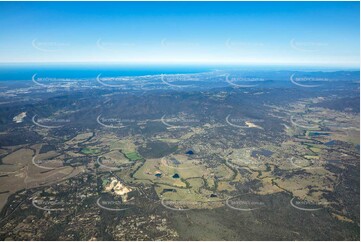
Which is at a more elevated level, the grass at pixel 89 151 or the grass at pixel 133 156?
the grass at pixel 89 151

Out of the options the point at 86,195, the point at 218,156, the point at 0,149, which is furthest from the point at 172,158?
the point at 0,149

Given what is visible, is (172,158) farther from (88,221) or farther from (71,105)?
(71,105)

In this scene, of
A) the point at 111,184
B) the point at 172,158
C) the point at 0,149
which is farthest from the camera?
the point at 0,149

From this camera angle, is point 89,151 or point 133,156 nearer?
point 133,156

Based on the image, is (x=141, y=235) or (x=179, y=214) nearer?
(x=141, y=235)

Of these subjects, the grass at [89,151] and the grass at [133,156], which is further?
the grass at [89,151]

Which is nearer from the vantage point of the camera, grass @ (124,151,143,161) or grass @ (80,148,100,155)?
grass @ (124,151,143,161)

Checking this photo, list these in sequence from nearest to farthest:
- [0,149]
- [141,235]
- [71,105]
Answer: [141,235]
[0,149]
[71,105]

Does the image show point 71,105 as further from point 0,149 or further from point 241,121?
point 241,121

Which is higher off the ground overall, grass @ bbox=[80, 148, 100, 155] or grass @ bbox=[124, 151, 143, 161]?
grass @ bbox=[80, 148, 100, 155]

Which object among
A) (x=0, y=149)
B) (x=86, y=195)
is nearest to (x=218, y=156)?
(x=86, y=195)

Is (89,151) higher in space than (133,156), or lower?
higher
